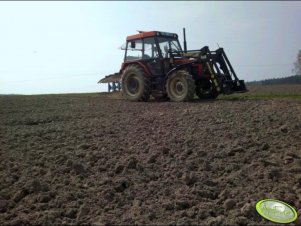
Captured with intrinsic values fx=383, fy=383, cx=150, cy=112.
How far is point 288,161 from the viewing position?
17.7 feet

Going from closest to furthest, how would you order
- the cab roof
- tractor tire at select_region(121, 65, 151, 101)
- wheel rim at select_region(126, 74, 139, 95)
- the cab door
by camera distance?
the cab roof
the cab door
tractor tire at select_region(121, 65, 151, 101)
wheel rim at select_region(126, 74, 139, 95)

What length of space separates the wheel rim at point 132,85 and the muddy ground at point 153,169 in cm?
450

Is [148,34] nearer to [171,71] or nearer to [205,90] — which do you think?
[171,71]

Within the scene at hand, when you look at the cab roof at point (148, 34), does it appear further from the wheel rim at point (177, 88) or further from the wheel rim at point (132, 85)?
the wheel rim at point (177, 88)

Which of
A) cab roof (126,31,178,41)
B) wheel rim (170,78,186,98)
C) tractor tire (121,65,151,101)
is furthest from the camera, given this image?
tractor tire (121,65,151,101)

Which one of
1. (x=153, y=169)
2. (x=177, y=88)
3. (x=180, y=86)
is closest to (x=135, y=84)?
(x=177, y=88)

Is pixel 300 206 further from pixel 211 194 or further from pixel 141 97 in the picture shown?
pixel 141 97

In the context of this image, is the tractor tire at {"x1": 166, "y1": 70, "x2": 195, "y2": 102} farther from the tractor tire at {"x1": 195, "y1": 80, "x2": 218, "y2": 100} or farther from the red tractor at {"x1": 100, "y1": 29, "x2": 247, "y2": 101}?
the tractor tire at {"x1": 195, "y1": 80, "x2": 218, "y2": 100}

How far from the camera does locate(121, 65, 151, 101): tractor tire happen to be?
1223 cm

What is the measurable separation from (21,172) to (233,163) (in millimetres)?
3017

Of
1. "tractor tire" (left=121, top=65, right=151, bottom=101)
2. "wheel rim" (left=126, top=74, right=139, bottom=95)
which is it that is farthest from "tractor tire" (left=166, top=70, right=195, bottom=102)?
"wheel rim" (left=126, top=74, right=139, bottom=95)

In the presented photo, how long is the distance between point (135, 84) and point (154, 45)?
1.54 m

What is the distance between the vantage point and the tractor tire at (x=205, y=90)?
11.7 m

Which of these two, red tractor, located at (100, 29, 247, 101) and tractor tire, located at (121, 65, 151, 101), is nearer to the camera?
red tractor, located at (100, 29, 247, 101)
